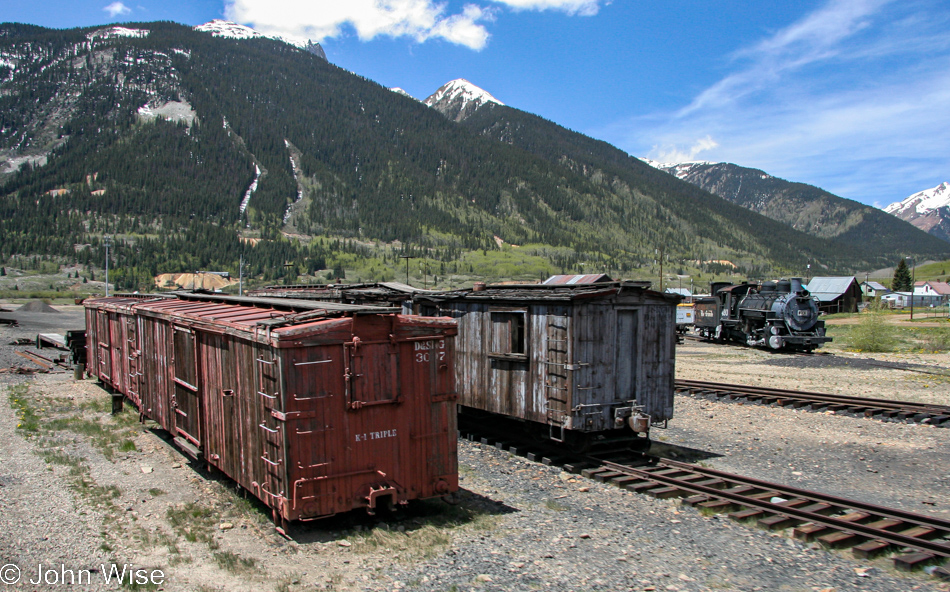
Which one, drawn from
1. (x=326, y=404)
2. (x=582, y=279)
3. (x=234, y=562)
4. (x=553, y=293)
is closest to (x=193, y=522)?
(x=234, y=562)

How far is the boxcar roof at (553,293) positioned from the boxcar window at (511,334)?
38cm

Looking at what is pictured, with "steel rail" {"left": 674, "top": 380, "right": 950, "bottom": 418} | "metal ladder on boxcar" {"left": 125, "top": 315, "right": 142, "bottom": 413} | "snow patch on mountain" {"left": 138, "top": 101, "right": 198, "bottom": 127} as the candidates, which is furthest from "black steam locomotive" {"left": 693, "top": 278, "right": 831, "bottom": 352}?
"snow patch on mountain" {"left": 138, "top": 101, "right": 198, "bottom": 127}

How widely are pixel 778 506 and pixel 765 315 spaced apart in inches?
1121

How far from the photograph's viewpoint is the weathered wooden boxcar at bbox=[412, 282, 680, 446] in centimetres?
1095

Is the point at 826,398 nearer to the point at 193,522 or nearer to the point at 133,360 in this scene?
the point at 193,522

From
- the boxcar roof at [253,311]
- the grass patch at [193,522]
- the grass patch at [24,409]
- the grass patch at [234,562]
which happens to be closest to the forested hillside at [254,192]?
the grass patch at [24,409]

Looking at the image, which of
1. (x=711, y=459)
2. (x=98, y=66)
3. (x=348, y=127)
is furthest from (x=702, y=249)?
A: (x=98, y=66)

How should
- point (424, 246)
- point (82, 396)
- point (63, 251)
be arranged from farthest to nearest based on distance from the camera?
1. point (424, 246)
2. point (63, 251)
3. point (82, 396)

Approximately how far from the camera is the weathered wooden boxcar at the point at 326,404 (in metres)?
7.50

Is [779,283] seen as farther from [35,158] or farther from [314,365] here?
[35,158]

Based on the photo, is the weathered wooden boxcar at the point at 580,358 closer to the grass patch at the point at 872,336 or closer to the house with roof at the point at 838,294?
the grass patch at the point at 872,336

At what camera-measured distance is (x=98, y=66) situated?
7490 inches

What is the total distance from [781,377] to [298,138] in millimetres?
186551

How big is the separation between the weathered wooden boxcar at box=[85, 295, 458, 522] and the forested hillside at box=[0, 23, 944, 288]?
99.5 metres
